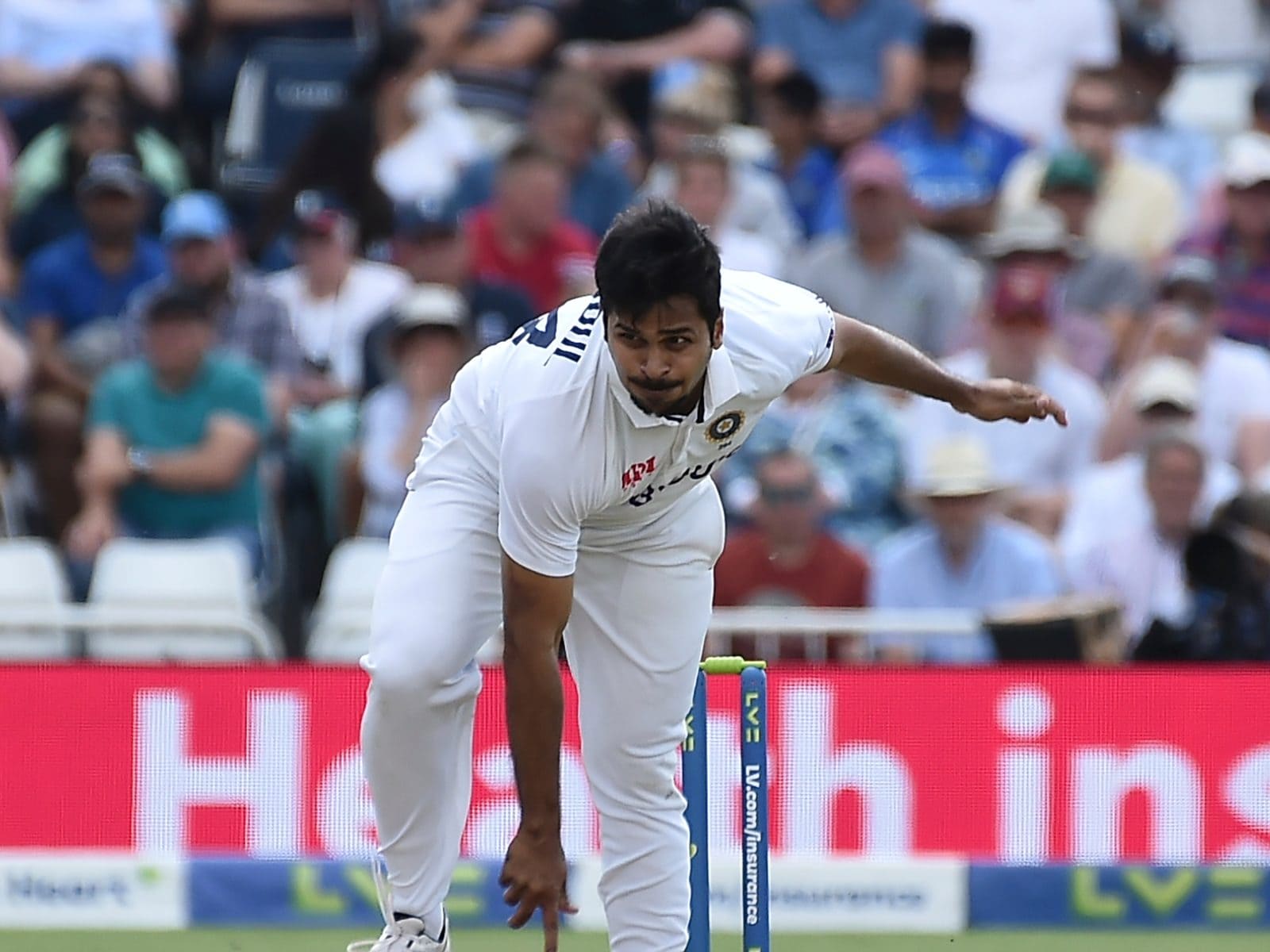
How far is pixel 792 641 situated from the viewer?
6.89 m

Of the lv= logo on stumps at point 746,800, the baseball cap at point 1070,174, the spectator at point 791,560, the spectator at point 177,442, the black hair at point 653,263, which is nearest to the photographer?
the black hair at point 653,263

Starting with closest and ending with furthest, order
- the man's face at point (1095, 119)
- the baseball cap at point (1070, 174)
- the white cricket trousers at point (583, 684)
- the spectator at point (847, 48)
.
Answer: the white cricket trousers at point (583, 684), the baseball cap at point (1070, 174), the man's face at point (1095, 119), the spectator at point (847, 48)

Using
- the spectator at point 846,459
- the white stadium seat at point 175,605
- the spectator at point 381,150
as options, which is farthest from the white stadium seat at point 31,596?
the spectator at point 381,150

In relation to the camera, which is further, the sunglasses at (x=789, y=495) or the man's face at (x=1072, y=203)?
the man's face at (x=1072, y=203)

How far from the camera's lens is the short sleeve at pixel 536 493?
3.79 meters

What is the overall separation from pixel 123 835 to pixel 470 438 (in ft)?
8.35

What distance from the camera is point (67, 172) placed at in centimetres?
931

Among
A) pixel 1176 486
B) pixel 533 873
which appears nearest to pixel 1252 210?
pixel 1176 486

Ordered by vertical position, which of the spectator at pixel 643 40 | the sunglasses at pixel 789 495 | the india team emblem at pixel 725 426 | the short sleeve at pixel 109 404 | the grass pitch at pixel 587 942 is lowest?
the grass pitch at pixel 587 942

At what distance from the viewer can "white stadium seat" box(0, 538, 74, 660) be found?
6.96 meters

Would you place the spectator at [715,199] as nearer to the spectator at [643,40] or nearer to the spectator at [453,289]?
the spectator at [453,289]

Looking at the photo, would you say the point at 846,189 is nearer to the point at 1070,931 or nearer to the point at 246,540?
the point at 246,540

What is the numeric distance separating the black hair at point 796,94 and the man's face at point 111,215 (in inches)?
108

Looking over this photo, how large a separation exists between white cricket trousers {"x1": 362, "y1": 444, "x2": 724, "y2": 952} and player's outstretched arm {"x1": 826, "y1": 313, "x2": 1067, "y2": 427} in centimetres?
36
